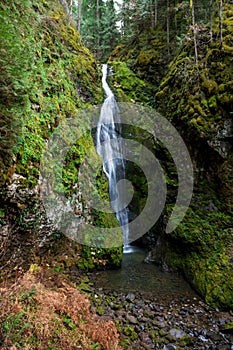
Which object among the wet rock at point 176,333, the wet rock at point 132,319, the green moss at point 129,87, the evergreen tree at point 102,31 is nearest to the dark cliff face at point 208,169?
the wet rock at point 176,333

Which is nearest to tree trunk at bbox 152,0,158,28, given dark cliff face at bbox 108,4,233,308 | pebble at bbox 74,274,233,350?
dark cliff face at bbox 108,4,233,308

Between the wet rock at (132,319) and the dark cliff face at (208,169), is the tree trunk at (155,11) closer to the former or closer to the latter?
the dark cliff face at (208,169)

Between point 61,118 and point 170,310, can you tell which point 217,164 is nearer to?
point 170,310

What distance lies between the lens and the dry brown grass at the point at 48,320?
3.38 m

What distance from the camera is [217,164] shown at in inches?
301

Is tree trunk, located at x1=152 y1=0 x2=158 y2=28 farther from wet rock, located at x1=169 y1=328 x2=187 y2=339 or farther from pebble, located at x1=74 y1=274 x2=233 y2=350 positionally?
wet rock, located at x1=169 y1=328 x2=187 y2=339

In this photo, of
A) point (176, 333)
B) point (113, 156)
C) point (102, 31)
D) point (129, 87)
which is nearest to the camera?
point (176, 333)

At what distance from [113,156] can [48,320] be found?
7.58 metres

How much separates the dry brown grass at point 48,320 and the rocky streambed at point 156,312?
0.53 meters

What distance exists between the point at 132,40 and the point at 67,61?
34.7ft

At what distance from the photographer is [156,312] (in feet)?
17.5

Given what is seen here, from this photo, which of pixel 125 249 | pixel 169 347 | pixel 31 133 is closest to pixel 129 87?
pixel 31 133

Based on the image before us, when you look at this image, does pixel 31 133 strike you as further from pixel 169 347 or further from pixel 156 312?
pixel 169 347

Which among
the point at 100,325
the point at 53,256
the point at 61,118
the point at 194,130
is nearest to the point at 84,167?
the point at 61,118
